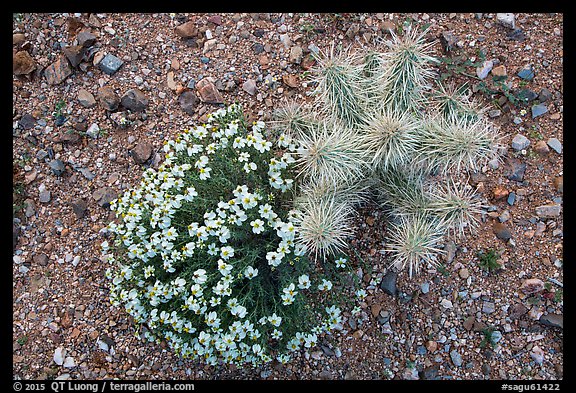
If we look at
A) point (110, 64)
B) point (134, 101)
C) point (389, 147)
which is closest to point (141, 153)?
point (134, 101)

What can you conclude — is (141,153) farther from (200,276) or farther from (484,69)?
(484,69)

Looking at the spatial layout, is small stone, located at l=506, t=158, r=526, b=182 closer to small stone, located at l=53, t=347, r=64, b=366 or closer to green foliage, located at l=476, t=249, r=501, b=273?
green foliage, located at l=476, t=249, r=501, b=273

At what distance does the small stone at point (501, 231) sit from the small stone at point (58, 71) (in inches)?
166

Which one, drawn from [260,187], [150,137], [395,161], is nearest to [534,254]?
[395,161]

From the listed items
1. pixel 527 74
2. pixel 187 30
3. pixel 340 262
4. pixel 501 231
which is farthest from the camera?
pixel 187 30

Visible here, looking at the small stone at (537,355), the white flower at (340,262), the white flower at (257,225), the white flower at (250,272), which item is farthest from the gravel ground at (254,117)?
the white flower at (257,225)

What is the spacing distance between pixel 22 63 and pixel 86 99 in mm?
706

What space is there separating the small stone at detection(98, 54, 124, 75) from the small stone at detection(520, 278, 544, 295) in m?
4.20

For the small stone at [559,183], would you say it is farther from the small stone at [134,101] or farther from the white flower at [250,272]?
the small stone at [134,101]

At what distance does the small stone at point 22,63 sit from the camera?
14.5 feet

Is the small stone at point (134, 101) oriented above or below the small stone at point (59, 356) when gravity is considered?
above

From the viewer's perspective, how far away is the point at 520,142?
4215 mm

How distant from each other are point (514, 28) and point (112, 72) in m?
3.87
